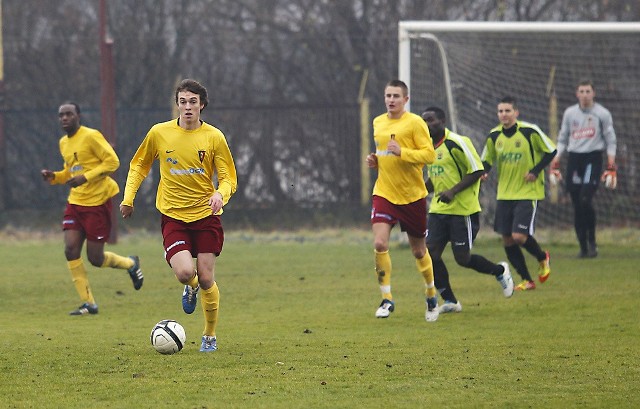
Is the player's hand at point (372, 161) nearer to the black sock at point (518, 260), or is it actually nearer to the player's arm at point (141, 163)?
the player's arm at point (141, 163)

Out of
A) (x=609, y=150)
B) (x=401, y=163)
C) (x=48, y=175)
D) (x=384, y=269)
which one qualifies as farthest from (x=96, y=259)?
(x=609, y=150)

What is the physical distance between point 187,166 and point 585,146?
8059 mm

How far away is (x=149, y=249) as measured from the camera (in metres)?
18.0

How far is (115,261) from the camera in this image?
11859 millimetres

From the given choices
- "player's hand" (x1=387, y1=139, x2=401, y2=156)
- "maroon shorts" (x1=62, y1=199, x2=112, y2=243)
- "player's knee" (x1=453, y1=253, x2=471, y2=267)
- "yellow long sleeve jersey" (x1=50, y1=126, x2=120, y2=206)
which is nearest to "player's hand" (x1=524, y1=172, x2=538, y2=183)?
"player's knee" (x1=453, y1=253, x2=471, y2=267)

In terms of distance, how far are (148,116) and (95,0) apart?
175 inches

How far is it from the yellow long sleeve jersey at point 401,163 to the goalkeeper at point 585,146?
5.21 metres

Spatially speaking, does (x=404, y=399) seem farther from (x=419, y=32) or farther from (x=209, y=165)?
(x=419, y=32)

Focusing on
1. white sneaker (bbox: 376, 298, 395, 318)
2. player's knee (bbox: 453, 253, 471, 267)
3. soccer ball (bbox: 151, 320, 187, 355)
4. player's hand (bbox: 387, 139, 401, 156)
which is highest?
player's hand (bbox: 387, 139, 401, 156)

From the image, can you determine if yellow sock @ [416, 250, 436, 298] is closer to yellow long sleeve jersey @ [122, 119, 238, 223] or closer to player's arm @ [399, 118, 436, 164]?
player's arm @ [399, 118, 436, 164]

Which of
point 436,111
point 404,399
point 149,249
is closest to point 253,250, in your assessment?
point 149,249

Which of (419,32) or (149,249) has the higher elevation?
(419,32)

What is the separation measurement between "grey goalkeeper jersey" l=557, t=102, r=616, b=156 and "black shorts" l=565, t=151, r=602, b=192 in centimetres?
7

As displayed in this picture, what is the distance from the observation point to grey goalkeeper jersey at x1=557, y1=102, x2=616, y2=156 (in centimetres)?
1502
